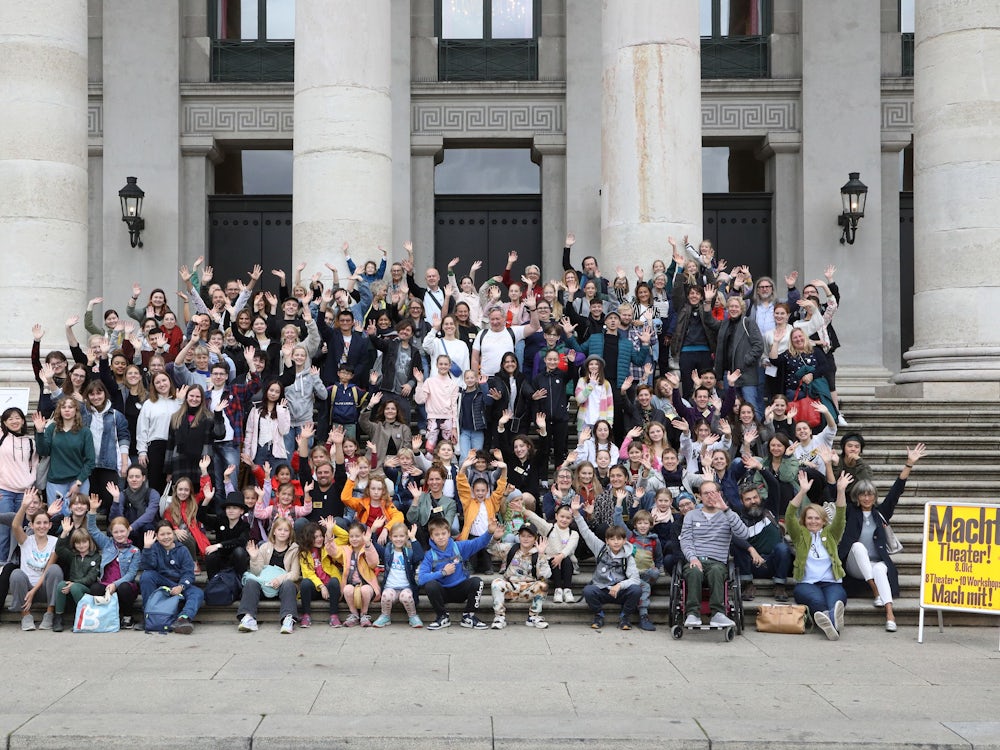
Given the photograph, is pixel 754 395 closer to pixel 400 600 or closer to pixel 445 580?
pixel 445 580

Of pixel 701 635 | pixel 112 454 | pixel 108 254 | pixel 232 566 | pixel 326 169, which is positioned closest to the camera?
pixel 701 635

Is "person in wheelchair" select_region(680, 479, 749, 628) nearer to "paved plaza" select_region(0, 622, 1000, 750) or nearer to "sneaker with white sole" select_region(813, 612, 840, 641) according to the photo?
"paved plaza" select_region(0, 622, 1000, 750)

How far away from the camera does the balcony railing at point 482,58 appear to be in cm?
2292

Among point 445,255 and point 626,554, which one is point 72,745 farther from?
point 445,255

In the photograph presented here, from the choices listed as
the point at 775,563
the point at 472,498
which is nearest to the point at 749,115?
the point at 775,563

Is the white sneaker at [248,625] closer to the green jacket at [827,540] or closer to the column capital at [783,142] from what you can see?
the green jacket at [827,540]

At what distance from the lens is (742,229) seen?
23.1m

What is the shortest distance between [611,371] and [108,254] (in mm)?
11927

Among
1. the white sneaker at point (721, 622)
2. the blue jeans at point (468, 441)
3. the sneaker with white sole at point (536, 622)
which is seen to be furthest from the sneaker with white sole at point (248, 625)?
the white sneaker at point (721, 622)

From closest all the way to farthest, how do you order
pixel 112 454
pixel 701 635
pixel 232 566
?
pixel 701 635 → pixel 232 566 → pixel 112 454

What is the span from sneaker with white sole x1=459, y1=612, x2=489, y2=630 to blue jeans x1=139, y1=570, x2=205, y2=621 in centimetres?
253

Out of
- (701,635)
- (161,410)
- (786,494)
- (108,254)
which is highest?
(108,254)

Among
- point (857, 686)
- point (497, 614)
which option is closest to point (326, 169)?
point (497, 614)

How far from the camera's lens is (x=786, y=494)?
1241 cm
